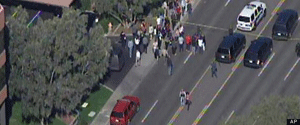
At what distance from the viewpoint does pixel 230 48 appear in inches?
4429

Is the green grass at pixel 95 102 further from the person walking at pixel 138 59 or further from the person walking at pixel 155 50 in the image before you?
the person walking at pixel 155 50

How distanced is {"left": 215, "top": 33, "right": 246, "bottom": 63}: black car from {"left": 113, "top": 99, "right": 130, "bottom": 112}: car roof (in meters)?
11.1

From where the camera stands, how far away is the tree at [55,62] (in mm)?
102688

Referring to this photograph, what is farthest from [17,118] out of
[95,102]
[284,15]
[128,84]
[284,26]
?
[284,15]

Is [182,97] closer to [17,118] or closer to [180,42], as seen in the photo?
[180,42]

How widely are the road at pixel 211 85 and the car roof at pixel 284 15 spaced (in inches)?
78.8

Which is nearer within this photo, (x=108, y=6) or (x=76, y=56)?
(x=76, y=56)

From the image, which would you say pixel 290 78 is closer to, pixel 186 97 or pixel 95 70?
pixel 186 97

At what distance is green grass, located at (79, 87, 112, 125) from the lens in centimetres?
10912

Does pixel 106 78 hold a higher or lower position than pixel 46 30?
lower

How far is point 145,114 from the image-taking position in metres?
109

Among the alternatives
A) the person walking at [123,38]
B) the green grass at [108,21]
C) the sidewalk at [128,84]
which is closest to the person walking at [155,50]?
the sidewalk at [128,84]

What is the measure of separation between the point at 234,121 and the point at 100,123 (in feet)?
59.3

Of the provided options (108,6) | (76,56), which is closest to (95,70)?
(76,56)
